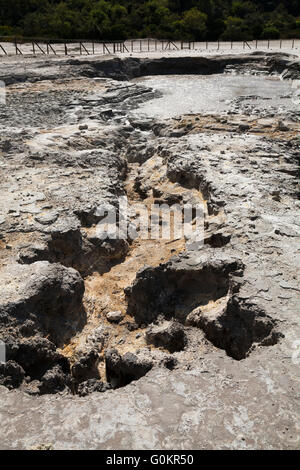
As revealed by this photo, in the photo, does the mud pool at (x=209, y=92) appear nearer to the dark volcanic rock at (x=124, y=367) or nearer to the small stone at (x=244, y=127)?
the small stone at (x=244, y=127)

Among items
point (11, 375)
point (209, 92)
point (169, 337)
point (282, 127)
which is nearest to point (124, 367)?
point (169, 337)

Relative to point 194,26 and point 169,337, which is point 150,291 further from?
point 194,26

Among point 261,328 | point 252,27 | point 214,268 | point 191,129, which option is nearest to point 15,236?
point 214,268

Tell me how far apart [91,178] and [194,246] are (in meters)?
2.65

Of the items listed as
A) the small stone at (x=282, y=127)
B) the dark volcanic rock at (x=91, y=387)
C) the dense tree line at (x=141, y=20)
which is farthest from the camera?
the dense tree line at (x=141, y=20)

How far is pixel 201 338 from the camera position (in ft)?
14.3

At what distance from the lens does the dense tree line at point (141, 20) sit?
2859 centimetres

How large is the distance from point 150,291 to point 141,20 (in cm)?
3364

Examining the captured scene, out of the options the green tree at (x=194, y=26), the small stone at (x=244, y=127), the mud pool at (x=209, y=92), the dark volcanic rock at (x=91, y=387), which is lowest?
the dark volcanic rock at (x=91, y=387)

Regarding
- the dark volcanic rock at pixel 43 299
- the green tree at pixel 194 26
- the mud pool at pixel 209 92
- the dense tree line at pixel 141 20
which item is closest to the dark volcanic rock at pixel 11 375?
the dark volcanic rock at pixel 43 299

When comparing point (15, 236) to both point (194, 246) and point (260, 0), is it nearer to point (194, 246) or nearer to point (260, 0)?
point (194, 246)

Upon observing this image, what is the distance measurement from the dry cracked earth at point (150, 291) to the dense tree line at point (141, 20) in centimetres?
2116

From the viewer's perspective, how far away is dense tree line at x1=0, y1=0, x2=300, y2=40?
2859 cm

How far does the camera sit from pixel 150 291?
5.23 meters
